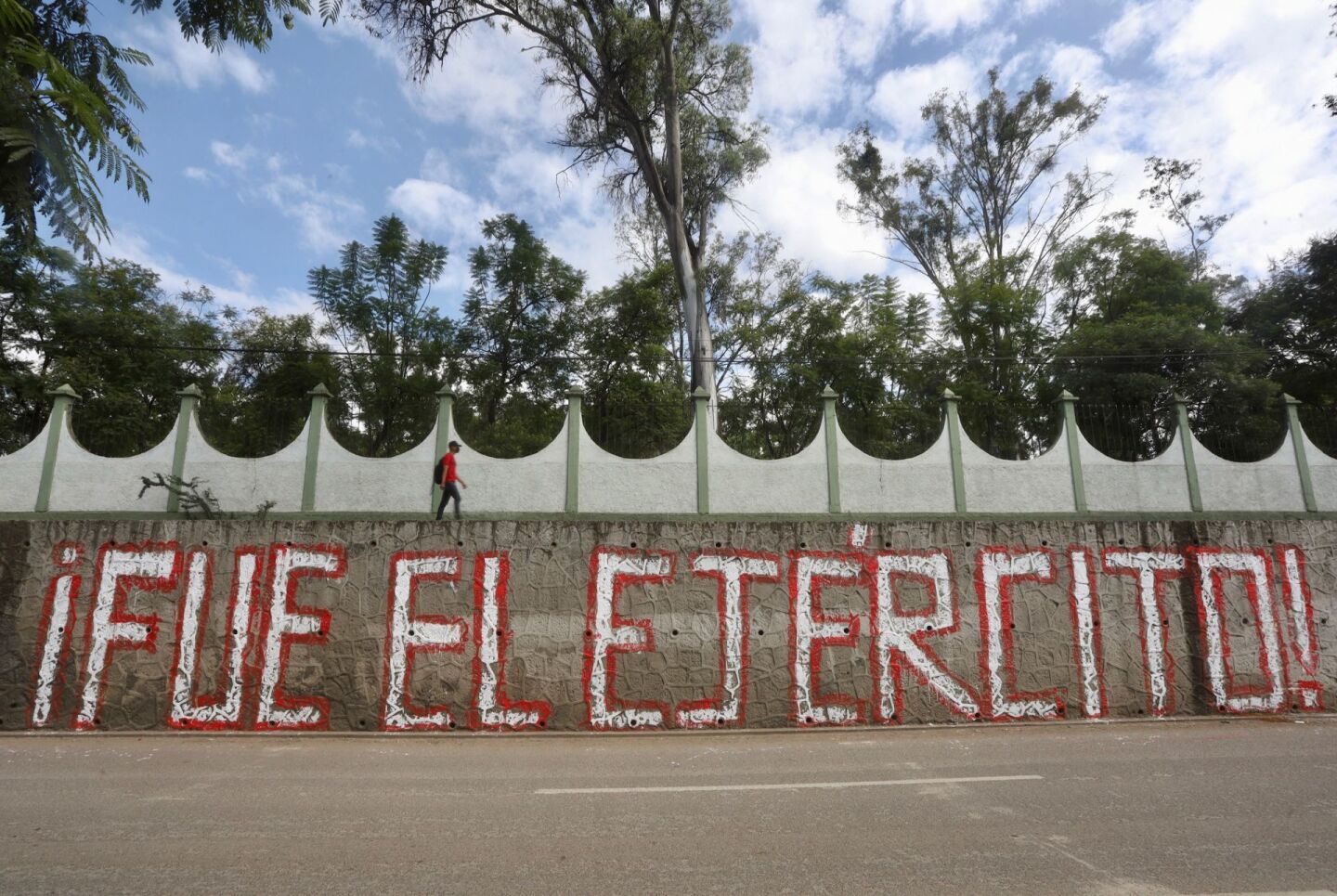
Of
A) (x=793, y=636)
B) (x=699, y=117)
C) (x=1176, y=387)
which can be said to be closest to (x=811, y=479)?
(x=793, y=636)

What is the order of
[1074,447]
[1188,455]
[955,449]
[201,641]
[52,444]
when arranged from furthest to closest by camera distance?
[1188,455], [1074,447], [955,449], [52,444], [201,641]

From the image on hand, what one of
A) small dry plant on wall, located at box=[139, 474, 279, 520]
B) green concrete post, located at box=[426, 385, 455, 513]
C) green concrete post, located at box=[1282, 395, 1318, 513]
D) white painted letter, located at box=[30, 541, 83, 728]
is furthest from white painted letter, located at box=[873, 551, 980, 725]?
white painted letter, located at box=[30, 541, 83, 728]

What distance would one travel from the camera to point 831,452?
374 inches

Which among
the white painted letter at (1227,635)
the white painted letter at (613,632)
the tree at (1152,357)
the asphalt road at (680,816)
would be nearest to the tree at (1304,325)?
the tree at (1152,357)

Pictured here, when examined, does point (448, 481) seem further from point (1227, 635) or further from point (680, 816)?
point (1227, 635)

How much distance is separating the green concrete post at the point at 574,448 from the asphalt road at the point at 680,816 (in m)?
2.85

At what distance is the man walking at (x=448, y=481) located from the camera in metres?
8.82

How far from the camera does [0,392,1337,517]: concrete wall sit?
9.09m

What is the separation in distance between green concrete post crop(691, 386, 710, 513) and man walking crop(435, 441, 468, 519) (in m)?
2.86

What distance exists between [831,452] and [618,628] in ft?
11.4

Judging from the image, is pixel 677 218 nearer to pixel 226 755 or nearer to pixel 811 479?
pixel 811 479

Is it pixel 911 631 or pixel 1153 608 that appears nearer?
pixel 911 631

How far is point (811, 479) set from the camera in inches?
372

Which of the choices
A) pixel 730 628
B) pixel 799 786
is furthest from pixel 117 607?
pixel 799 786
